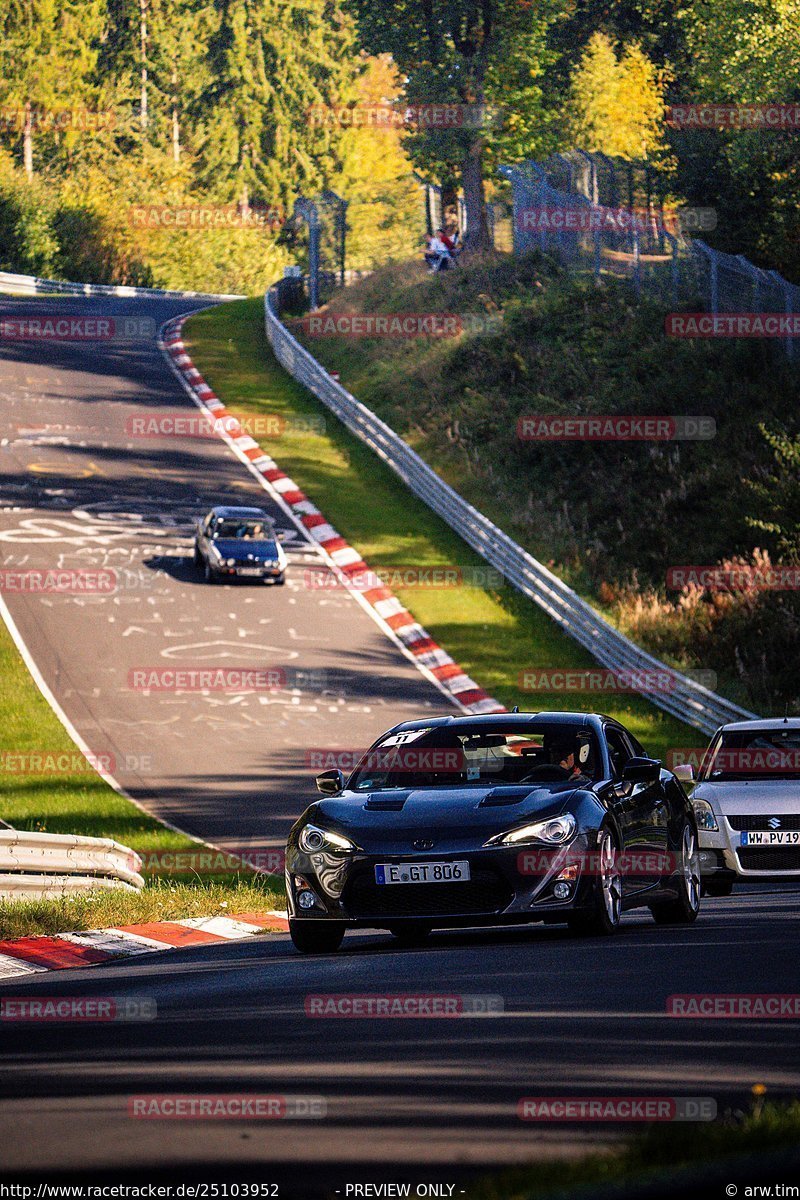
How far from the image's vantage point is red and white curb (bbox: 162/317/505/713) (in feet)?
92.2

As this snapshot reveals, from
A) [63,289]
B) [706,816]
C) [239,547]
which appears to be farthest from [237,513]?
[63,289]

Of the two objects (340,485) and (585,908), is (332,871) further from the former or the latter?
(340,485)

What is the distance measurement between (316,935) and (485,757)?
1.58 meters

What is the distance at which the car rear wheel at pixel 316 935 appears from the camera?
37.3 ft

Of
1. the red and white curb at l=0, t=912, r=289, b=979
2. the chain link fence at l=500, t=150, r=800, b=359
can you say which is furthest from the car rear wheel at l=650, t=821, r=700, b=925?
the chain link fence at l=500, t=150, r=800, b=359

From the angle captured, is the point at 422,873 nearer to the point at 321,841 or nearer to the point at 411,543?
the point at 321,841

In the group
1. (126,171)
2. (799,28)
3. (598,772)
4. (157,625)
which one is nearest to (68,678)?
(157,625)

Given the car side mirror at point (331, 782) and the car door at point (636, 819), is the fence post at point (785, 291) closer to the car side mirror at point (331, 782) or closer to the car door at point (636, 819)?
the car door at point (636, 819)

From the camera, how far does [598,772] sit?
11.9 metres

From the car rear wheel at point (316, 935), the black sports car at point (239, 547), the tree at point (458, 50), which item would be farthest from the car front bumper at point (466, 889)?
the tree at point (458, 50)

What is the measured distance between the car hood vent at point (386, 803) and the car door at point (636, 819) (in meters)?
1.39

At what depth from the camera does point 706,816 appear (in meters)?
16.4

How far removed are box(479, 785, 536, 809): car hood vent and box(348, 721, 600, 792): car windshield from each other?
1.41ft

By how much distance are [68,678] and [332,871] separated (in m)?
17.1
